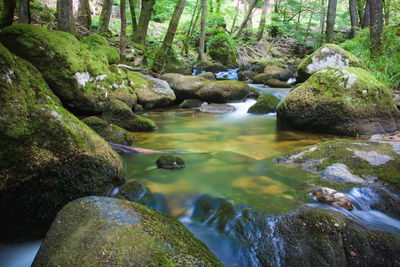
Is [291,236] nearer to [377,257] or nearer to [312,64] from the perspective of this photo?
[377,257]

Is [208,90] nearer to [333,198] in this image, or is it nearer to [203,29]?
[203,29]

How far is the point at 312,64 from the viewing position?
970cm

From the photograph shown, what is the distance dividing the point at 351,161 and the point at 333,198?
3.27 ft

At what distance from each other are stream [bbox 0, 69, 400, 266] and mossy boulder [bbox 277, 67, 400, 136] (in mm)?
363

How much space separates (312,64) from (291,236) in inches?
346

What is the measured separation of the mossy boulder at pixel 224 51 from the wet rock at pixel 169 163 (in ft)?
50.2

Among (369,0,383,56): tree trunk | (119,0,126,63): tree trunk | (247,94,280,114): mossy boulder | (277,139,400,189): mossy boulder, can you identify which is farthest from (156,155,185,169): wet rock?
(369,0,383,56): tree trunk

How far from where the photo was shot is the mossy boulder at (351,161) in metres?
3.22

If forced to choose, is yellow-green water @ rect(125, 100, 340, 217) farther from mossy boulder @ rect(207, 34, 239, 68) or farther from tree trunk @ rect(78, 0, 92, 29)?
mossy boulder @ rect(207, 34, 239, 68)

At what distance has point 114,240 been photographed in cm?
158

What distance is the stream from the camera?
253 cm

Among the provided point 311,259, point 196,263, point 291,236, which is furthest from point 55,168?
point 311,259

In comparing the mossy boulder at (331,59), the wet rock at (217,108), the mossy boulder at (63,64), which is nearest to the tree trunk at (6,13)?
the mossy boulder at (63,64)

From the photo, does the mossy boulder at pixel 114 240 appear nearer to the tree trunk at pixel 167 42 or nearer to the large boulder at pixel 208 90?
the large boulder at pixel 208 90
